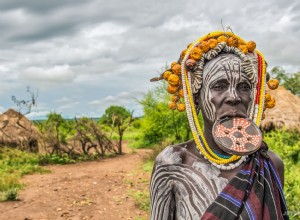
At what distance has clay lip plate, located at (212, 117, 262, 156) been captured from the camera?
1720mm

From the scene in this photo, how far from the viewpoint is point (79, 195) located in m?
8.59

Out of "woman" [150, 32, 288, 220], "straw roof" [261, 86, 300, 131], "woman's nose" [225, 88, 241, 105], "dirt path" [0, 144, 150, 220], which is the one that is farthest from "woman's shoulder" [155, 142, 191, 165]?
"straw roof" [261, 86, 300, 131]

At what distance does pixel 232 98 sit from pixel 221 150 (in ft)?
0.92

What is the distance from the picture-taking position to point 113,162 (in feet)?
45.4

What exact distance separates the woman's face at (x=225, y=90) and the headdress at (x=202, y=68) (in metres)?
0.04

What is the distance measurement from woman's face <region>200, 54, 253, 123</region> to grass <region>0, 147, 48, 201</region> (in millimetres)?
7256

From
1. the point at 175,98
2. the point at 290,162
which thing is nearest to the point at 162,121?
the point at 290,162

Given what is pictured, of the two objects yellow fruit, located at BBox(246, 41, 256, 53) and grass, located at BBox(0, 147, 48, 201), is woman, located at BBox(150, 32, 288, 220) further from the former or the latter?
grass, located at BBox(0, 147, 48, 201)

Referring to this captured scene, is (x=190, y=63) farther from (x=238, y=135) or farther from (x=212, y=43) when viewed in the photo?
(x=238, y=135)

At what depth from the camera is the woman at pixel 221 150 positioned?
1.74 metres

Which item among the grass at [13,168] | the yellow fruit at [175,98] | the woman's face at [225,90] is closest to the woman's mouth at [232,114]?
the woman's face at [225,90]

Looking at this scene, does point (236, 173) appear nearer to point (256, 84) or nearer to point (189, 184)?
point (189, 184)

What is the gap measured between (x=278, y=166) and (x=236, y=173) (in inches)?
A: 14.4

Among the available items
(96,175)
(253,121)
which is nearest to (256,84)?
(253,121)
